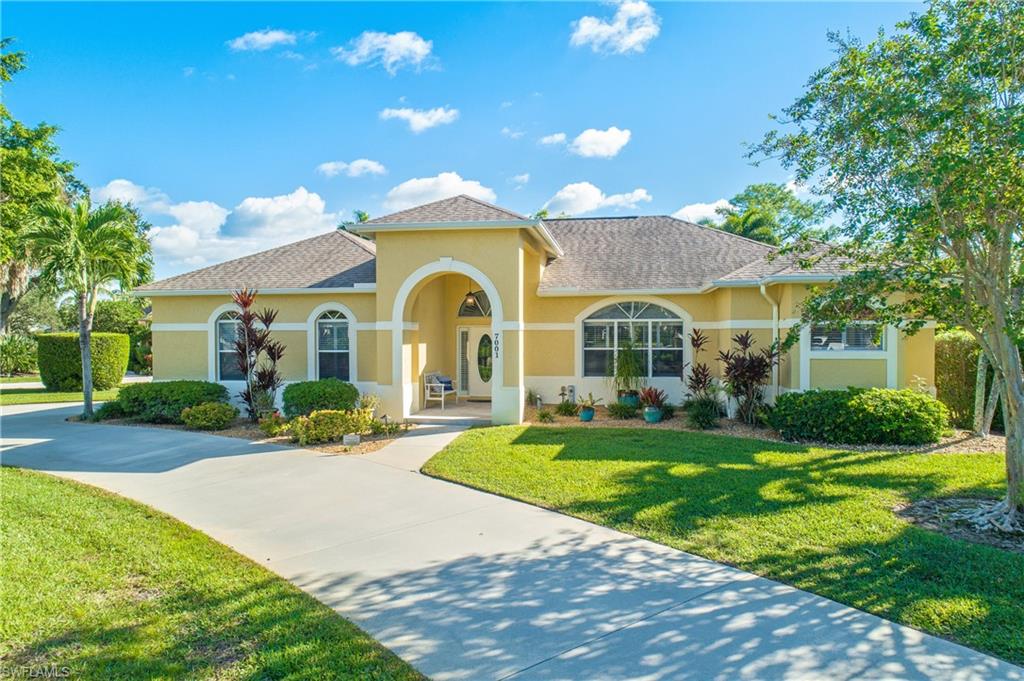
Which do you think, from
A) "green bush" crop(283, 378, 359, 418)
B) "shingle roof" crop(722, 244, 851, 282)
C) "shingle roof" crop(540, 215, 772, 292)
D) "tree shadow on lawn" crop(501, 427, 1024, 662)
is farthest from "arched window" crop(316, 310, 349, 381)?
"shingle roof" crop(722, 244, 851, 282)

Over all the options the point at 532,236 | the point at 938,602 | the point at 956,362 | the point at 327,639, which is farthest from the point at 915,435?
the point at 327,639

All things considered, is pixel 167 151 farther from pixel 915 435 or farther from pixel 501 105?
pixel 915 435

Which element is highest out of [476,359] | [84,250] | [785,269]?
[84,250]

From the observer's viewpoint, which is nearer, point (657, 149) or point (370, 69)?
point (370, 69)

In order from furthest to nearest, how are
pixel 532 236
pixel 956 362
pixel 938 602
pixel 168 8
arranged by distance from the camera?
1. pixel 532 236
2. pixel 956 362
3. pixel 168 8
4. pixel 938 602

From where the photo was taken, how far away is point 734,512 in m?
6.75

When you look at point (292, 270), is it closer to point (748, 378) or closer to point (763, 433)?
point (748, 378)

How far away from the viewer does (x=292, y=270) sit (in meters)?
16.7

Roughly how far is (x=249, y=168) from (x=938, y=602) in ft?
57.7

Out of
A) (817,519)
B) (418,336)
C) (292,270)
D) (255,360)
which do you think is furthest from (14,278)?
(817,519)

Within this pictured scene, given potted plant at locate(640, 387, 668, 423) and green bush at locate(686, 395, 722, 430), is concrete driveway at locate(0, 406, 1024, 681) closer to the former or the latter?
green bush at locate(686, 395, 722, 430)

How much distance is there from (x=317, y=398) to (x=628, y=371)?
26.5ft

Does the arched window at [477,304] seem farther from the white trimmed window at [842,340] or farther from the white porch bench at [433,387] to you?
the white trimmed window at [842,340]

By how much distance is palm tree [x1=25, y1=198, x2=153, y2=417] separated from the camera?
1457 cm
